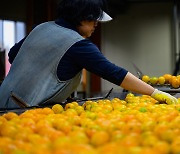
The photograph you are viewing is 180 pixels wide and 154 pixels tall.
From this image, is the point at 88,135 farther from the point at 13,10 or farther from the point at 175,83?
the point at 13,10

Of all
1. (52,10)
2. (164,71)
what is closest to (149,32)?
(164,71)

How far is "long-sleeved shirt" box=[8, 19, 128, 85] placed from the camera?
234cm

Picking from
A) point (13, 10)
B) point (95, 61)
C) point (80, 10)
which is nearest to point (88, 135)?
point (95, 61)

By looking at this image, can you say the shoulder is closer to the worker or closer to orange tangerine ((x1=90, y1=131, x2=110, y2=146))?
the worker

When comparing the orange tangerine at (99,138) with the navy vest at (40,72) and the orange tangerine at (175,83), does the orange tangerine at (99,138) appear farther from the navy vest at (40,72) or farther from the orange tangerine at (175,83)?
the orange tangerine at (175,83)

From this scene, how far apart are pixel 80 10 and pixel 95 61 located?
428 mm

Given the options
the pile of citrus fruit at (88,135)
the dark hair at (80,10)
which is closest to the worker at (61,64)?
the dark hair at (80,10)

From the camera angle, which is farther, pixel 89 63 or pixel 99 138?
pixel 89 63

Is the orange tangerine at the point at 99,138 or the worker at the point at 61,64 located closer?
the orange tangerine at the point at 99,138

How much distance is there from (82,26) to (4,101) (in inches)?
30.1

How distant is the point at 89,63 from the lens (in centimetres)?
235

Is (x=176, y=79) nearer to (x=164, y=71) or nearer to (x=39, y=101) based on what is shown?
(x=39, y=101)

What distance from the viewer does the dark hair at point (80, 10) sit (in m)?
2.55

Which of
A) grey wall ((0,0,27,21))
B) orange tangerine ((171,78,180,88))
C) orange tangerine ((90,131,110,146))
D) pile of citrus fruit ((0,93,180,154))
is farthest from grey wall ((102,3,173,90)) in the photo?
orange tangerine ((90,131,110,146))
